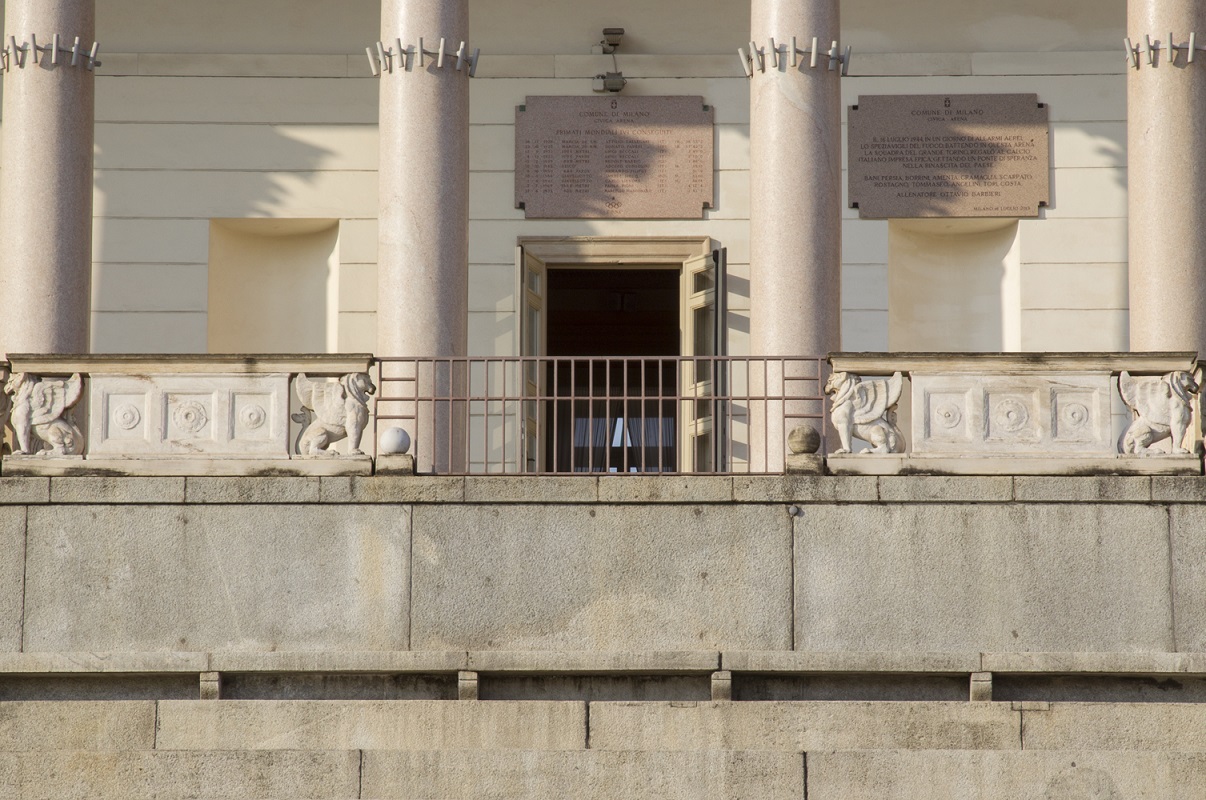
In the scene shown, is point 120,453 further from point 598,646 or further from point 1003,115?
point 1003,115

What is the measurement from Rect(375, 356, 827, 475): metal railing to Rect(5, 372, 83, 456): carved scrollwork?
2.25 meters

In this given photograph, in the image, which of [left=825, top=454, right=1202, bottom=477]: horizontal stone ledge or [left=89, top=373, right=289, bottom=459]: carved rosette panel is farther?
[left=89, top=373, right=289, bottom=459]: carved rosette panel

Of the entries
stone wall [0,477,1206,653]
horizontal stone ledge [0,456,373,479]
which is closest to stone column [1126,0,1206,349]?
stone wall [0,477,1206,653]

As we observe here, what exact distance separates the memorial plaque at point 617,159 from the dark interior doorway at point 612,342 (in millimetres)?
1598

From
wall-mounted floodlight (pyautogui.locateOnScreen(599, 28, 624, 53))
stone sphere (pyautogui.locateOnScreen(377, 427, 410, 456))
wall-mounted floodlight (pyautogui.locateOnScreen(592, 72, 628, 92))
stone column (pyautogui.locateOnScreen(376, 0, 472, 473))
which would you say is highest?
wall-mounted floodlight (pyautogui.locateOnScreen(599, 28, 624, 53))

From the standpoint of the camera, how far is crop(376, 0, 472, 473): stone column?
612 inches

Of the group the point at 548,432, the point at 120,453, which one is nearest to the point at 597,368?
the point at 548,432

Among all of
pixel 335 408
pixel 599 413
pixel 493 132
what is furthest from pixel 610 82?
pixel 335 408

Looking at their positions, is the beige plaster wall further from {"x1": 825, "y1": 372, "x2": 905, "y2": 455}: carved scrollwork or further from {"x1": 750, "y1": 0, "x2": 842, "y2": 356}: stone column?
{"x1": 825, "y1": 372, "x2": 905, "y2": 455}: carved scrollwork

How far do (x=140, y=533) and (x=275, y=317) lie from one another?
7.09 m

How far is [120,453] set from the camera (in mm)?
13453

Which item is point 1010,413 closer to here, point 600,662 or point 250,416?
point 600,662

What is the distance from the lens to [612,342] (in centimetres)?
2938

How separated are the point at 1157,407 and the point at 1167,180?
3.56 m
